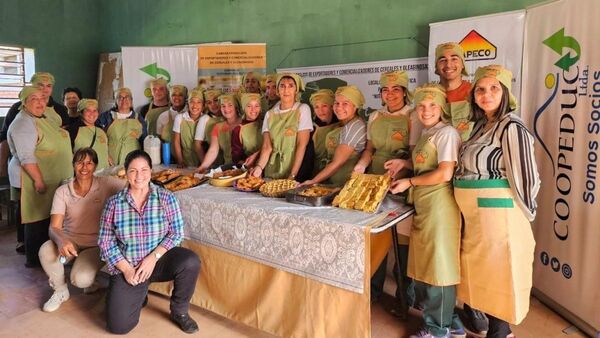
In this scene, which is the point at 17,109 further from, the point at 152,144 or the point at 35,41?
the point at 35,41

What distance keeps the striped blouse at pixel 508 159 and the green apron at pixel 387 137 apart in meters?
0.45

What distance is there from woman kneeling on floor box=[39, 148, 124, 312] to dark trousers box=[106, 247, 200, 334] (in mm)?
379

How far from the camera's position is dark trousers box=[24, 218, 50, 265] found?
3.48 meters

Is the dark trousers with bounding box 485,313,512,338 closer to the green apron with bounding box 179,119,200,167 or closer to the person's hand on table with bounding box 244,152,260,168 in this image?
the person's hand on table with bounding box 244,152,260,168

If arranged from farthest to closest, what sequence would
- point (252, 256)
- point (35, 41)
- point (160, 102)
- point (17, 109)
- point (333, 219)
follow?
point (35, 41), point (160, 102), point (17, 109), point (252, 256), point (333, 219)

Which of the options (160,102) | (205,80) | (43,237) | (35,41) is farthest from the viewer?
(35,41)

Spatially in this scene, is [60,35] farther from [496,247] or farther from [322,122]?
[496,247]

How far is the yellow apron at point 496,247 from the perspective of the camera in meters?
2.00

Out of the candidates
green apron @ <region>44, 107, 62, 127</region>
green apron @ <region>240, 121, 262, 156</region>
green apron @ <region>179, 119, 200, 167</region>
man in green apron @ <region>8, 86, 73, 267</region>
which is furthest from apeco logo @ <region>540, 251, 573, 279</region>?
green apron @ <region>44, 107, 62, 127</region>

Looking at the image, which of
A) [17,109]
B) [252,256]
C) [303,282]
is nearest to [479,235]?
[303,282]

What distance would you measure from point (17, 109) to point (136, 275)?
2456mm

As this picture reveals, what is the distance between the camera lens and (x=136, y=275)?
2.39 m

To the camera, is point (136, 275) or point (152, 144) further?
point (152, 144)

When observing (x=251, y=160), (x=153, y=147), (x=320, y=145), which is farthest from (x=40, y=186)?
(x=320, y=145)
